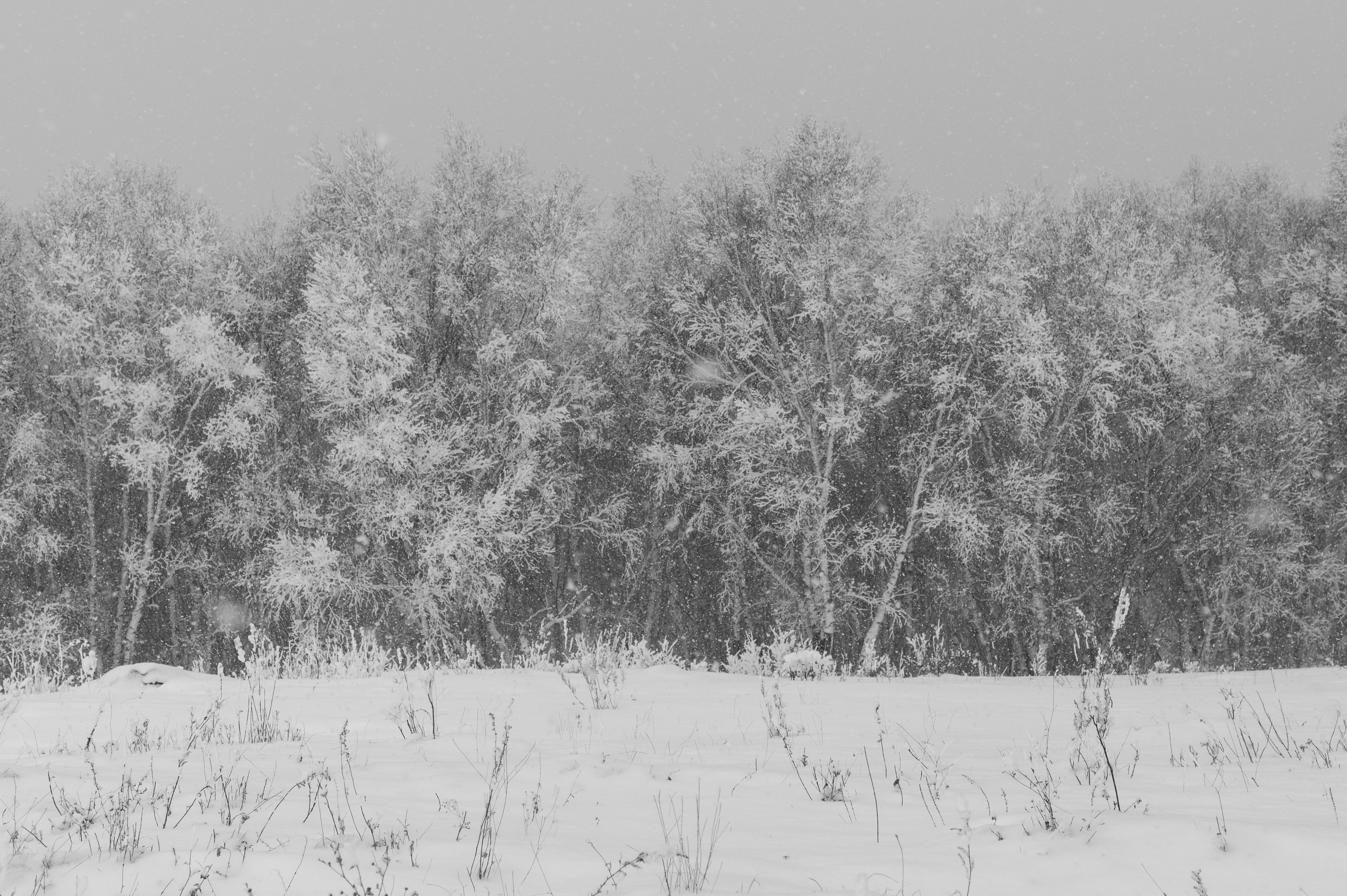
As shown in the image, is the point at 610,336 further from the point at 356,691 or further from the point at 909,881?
the point at 909,881

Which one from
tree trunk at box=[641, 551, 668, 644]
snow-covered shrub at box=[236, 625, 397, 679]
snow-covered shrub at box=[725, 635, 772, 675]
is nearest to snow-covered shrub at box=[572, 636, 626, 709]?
snow-covered shrub at box=[725, 635, 772, 675]

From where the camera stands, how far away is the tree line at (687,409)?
18.0 metres

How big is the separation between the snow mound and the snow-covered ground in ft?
5.57

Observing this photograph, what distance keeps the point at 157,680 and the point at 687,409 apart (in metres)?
12.4

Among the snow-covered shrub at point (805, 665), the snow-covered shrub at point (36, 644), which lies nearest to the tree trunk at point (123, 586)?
the snow-covered shrub at point (36, 644)

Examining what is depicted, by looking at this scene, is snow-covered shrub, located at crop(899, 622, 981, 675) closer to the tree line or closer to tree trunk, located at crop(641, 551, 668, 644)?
the tree line

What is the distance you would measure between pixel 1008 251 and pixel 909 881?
17528 mm

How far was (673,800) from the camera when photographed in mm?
4023

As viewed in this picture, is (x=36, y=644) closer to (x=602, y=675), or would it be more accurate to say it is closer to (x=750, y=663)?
(x=750, y=663)

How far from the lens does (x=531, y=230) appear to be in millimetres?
19641

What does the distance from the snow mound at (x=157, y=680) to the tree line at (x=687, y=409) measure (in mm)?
6515

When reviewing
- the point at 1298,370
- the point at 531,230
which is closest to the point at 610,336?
the point at 531,230

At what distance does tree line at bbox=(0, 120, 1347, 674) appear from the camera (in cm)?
1798

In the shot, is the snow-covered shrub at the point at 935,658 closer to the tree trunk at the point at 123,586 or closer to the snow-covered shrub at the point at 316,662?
the snow-covered shrub at the point at 316,662
